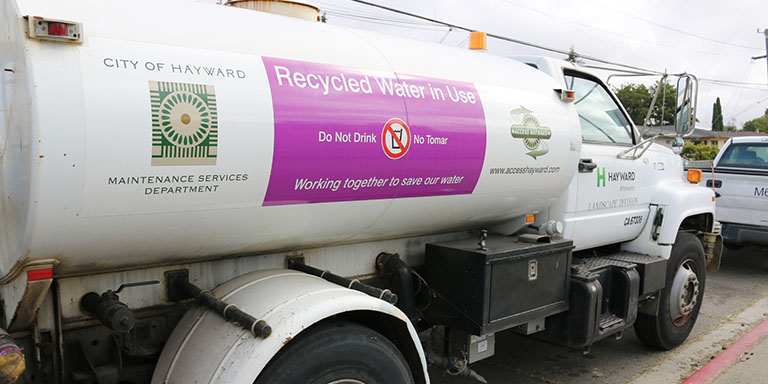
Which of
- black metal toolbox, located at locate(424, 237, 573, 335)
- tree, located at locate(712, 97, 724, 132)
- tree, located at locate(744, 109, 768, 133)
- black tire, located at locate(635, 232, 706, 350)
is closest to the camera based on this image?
black metal toolbox, located at locate(424, 237, 573, 335)

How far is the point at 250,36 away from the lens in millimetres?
2639

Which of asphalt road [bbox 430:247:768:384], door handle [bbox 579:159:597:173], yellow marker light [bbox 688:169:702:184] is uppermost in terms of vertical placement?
door handle [bbox 579:159:597:173]

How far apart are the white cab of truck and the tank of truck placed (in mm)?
7425

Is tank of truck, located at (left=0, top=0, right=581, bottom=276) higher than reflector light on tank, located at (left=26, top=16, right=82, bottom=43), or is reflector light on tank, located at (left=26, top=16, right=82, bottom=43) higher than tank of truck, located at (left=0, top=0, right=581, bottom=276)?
reflector light on tank, located at (left=26, top=16, right=82, bottom=43)

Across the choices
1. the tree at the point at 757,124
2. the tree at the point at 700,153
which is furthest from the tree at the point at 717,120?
the tree at the point at 700,153

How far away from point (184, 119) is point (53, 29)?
0.51 m

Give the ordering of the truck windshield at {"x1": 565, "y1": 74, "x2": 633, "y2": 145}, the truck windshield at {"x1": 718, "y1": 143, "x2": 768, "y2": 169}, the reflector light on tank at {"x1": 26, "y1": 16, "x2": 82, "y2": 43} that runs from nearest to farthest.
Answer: the reflector light on tank at {"x1": 26, "y1": 16, "x2": 82, "y2": 43}
the truck windshield at {"x1": 565, "y1": 74, "x2": 633, "y2": 145}
the truck windshield at {"x1": 718, "y1": 143, "x2": 768, "y2": 169}

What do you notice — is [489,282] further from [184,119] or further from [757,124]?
[757,124]

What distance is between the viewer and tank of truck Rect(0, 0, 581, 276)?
2092 millimetres

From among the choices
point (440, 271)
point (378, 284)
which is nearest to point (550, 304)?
point (440, 271)

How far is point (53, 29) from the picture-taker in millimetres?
2029

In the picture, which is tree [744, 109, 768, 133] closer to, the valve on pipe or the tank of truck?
the tank of truck

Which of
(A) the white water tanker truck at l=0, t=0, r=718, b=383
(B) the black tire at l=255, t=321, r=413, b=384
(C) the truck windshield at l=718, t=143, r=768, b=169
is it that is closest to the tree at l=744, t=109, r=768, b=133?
(C) the truck windshield at l=718, t=143, r=768, b=169

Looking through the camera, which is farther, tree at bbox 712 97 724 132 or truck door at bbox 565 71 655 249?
tree at bbox 712 97 724 132
